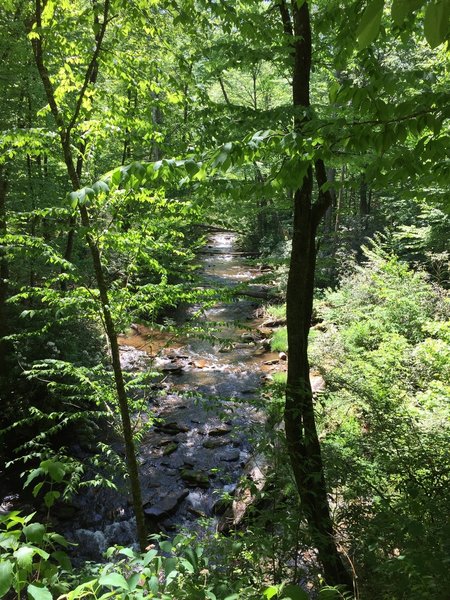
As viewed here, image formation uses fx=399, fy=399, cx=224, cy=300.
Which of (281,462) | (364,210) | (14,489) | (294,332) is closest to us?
(281,462)

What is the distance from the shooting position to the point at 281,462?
3432 millimetres

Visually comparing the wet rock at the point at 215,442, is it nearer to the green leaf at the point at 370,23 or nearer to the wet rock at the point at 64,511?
the wet rock at the point at 64,511

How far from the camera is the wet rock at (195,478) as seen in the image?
6910mm

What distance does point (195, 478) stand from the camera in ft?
23.0

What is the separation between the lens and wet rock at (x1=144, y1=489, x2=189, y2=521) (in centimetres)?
629

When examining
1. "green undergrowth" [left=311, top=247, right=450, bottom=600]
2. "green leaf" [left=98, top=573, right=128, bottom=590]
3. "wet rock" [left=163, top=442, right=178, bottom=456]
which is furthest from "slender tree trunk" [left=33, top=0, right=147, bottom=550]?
"wet rock" [left=163, top=442, right=178, bottom=456]

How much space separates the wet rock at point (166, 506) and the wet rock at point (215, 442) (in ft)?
3.95

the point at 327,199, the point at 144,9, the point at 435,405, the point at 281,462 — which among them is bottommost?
the point at 435,405

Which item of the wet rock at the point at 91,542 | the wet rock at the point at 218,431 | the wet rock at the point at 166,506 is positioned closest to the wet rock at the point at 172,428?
the wet rock at the point at 218,431

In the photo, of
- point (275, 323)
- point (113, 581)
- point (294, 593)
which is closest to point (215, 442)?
point (275, 323)

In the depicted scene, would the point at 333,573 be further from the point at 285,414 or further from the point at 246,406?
the point at 246,406

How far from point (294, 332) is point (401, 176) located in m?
1.88

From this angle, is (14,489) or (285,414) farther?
(14,489)

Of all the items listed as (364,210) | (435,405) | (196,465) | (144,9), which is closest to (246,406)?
(196,465)
